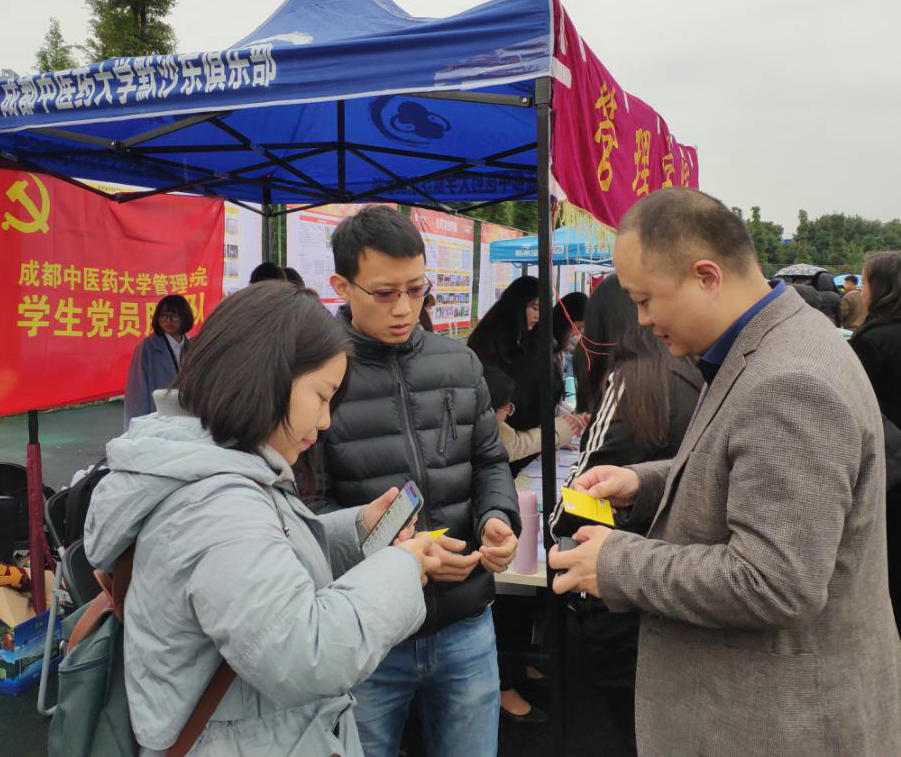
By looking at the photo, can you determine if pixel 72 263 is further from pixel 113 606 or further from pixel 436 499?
pixel 113 606

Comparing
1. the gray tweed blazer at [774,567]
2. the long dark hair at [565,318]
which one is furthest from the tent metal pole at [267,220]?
the gray tweed blazer at [774,567]

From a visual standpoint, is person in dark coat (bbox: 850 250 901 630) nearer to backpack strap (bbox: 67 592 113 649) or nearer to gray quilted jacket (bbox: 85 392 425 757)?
gray quilted jacket (bbox: 85 392 425 757)

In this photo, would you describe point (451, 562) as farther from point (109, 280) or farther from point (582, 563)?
point (109, 280)

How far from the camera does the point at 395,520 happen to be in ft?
4.44

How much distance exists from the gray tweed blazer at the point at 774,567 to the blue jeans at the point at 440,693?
2.02ft

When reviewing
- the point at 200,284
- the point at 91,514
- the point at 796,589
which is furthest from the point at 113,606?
the point at 200,284

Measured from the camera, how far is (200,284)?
16.7 ft

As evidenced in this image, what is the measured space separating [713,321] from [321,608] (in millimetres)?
820

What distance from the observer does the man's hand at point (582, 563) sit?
3.94 feet

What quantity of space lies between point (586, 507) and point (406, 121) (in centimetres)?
300

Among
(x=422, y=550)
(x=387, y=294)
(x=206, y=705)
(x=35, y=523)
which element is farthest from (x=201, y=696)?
(x=35, y=523)

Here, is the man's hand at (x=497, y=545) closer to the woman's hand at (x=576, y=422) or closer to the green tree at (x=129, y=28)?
the woman's hand at (x=576, y=422)

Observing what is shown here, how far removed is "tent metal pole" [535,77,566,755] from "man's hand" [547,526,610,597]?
35.3 inches

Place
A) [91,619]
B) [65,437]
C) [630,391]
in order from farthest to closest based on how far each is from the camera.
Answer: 1. [65,437]
2. [630,391]
3. [91,619]
